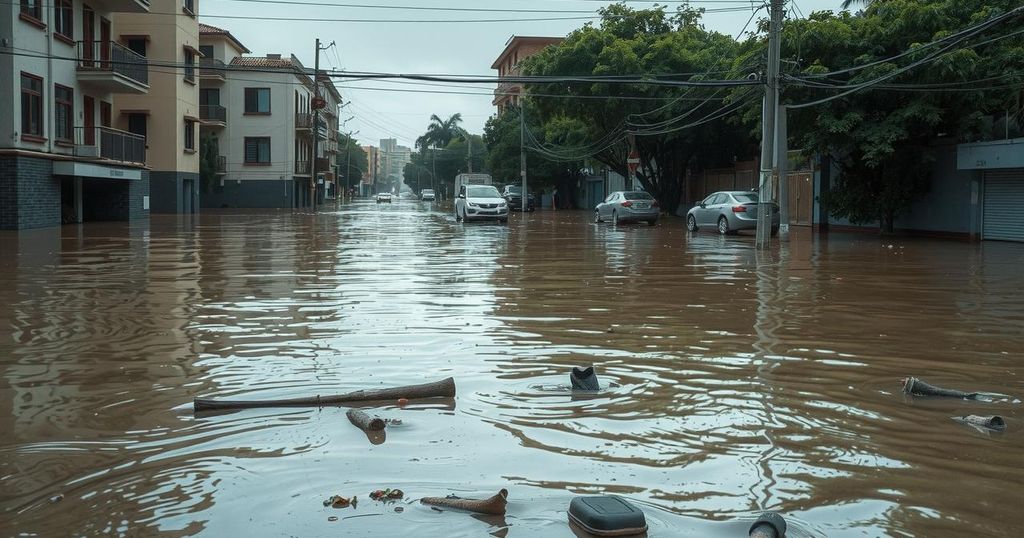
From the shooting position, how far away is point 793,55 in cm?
2909

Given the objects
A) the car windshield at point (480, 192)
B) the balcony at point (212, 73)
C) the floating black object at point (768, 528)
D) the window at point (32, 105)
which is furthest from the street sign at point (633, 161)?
the floating black object at point (768, 528)

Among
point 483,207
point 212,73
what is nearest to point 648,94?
point 483,207

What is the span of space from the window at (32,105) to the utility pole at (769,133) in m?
22.2

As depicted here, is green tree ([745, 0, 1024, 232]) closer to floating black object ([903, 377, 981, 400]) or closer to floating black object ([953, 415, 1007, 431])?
floating black object ([903, 377, 981, 400])

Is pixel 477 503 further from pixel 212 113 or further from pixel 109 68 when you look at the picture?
pixel 212 113

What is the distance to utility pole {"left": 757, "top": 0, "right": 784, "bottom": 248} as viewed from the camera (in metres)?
23.5

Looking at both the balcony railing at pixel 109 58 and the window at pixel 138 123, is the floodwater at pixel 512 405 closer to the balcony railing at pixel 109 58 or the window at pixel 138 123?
the balcony railing at pixel 109 58

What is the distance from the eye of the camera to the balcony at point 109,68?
35.4 m

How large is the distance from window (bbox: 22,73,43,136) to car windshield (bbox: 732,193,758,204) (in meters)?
22.1

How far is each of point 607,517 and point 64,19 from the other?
35.0 meters

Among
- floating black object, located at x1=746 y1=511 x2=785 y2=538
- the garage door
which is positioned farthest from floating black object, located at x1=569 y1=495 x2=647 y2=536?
the garage door

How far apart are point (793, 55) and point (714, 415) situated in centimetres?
2478

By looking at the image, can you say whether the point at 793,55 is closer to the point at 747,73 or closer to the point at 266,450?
the point at 747,73

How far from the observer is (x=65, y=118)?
34.7 metres
